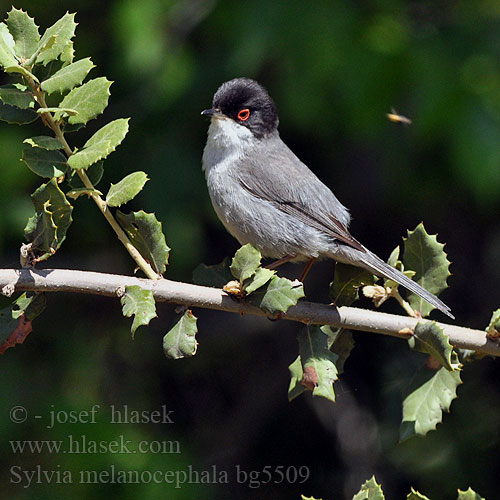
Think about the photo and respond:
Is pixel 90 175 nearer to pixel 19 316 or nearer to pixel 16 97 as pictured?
pixel 16 97

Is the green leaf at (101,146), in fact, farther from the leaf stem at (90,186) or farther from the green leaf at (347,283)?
the green leaf at (347,283)

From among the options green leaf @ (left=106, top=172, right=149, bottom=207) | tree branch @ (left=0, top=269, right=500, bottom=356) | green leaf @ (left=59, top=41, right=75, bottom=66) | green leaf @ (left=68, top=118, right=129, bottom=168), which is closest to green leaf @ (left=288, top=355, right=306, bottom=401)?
tree branch @ (left=0, top=269, right=500, bottom=356)

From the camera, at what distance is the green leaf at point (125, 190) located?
7.20ft

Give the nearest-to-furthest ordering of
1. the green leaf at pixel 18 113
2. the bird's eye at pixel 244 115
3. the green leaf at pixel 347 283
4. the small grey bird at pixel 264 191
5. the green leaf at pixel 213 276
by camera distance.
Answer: the green leaf at pixel 18 113
the green leaf at pixel 347 283
the green leaf at pixel 213 276
the small grey bird at pixel 264 191
the bird's eye at pixel 244 115

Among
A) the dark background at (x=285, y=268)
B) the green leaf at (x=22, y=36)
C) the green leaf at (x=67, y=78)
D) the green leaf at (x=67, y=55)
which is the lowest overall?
the dark background at (x=285, y=268)

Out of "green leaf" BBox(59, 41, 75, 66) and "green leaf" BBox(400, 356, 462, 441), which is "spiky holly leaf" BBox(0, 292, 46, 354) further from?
"green leaf" BBox(400, 356, 462, 441)

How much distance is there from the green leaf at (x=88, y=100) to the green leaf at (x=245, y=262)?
1.89ft

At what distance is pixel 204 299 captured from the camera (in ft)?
7.45

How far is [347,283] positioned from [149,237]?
68cm

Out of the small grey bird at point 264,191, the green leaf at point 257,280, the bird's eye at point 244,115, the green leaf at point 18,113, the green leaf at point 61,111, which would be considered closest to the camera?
the green leaf at point 61,111

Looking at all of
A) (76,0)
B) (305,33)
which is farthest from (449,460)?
(76,0)

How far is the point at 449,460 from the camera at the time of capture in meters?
4.93

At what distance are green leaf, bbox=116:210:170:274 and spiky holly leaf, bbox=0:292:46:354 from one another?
326 millimetres

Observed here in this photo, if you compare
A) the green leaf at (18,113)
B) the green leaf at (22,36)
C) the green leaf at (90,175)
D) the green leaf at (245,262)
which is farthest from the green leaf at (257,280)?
the green leaf at (22,36)
